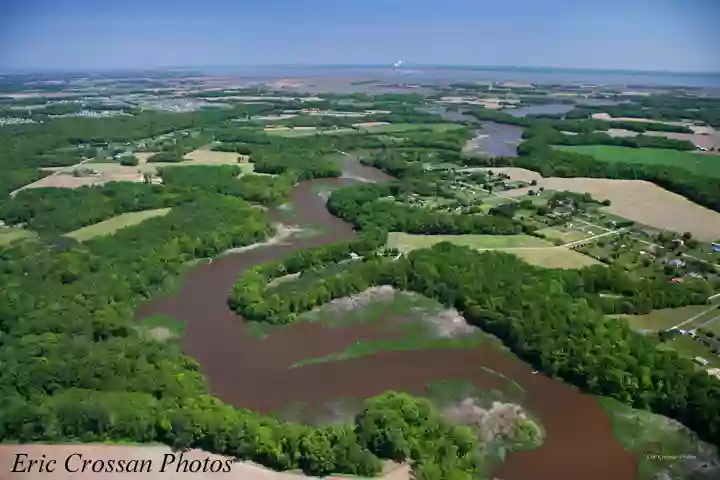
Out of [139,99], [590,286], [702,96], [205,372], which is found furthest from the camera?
→ [139,99]

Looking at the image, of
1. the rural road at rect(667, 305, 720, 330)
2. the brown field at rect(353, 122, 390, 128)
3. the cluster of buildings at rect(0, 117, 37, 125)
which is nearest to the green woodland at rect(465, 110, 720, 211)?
the rural road at rect(667, 305, 720, 330)

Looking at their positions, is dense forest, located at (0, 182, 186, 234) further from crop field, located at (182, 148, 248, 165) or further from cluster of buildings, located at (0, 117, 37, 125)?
cluster of buildings, located at (0, 117, 37, 125)

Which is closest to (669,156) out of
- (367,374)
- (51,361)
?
(367,374)

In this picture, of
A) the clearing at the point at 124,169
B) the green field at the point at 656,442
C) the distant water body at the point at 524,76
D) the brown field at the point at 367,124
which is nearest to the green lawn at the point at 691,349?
the green field at the point at 656,442

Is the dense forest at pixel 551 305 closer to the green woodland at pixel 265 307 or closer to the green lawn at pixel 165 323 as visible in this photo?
the green woodland at pixel 265 307

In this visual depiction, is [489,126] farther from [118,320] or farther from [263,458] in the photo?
[263,458]

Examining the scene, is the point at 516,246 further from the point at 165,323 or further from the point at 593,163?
the point at 593,163
